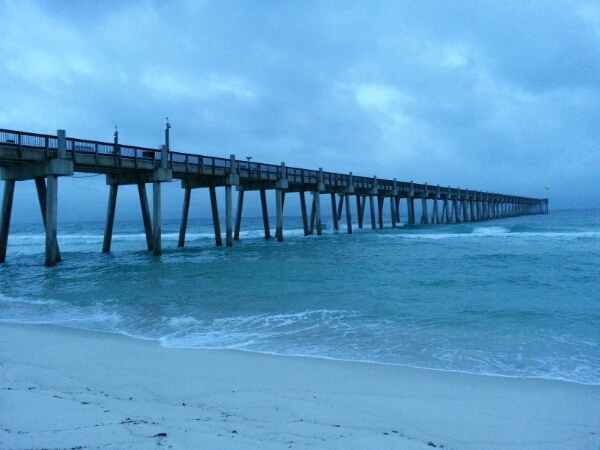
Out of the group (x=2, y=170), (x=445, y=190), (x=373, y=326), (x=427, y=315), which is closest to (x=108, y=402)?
(x=373, y=326)

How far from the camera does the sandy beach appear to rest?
3.69m

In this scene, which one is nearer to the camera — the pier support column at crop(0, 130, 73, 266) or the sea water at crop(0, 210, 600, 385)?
the sea water at crop(0, 210, 600, 385)

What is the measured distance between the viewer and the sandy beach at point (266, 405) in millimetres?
3686

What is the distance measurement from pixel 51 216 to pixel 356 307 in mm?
14144

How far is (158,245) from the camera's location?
23609 mm

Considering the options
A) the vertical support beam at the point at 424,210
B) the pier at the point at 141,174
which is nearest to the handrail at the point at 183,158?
the pier at the point at 141,174

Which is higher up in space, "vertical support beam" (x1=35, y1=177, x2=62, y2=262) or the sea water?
"vertical support beam" (x1=35, y1=177, x2=62, y2=262)

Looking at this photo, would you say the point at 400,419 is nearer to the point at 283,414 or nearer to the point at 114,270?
the point at 283,414

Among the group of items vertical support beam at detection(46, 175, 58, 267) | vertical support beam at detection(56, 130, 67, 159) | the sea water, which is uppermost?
vertical support beam at detection(56, 130, 67, 159)

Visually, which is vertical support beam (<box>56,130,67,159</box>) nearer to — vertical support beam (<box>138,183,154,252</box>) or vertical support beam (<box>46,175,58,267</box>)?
vertical support beam (<box>46,175,58,267</box>)

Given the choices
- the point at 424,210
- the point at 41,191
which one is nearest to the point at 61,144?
the point at 41,191

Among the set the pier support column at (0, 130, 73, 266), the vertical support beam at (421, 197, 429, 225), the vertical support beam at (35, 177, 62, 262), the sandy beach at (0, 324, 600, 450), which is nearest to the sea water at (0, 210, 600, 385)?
the sandy beach at (0, 324, 600, 450)

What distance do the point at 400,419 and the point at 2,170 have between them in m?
21.1

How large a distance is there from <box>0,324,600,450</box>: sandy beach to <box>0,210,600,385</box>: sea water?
0.82m
